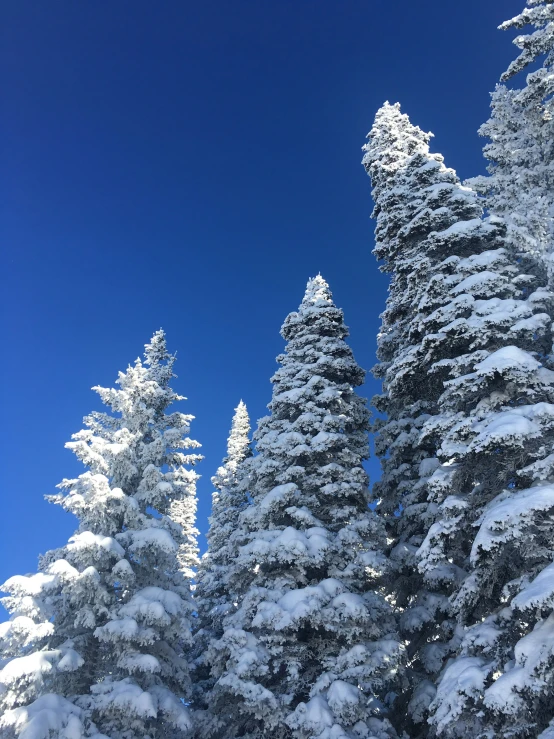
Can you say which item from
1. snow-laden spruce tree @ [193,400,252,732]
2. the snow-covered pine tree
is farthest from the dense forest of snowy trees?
snow-laden spruce tree @ [193,400,252,732]

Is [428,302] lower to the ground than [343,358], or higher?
lower

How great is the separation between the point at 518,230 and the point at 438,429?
5459mm

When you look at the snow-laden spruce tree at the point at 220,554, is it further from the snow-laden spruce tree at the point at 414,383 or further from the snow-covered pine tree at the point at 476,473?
the snow-covered pine tree at the point at 476,473

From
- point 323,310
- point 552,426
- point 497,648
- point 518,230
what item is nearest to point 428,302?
point 518,230

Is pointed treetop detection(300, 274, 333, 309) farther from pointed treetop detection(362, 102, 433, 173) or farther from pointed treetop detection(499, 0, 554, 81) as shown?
pointed treetop detection(499, 0, 554, 81)

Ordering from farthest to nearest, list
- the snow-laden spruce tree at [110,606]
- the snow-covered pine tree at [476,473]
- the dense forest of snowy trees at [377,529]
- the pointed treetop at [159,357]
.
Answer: the pointed treetop at [159,357] < the snow-laden spruce tree at [110,606] < the dense forest of snowy trees at [377,529] < the snow-covered pine tree at [476,473]

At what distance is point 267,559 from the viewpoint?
46.5 feet

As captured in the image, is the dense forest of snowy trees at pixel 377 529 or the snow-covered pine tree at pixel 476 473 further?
the dense forest of snowy trees at pixel 377 529

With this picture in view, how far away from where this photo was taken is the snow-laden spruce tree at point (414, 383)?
13773mm

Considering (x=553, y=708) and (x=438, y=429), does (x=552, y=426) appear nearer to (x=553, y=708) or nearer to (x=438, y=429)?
(x=438, y=429)

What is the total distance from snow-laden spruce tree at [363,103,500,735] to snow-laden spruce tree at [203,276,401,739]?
0.95 m

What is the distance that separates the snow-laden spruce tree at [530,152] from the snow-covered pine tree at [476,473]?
737 mm

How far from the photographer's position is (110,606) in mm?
15109

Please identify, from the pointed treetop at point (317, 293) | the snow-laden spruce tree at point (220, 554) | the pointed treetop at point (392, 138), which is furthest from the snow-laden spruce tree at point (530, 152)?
the snow-laden spruce tree at point (220, 554)
